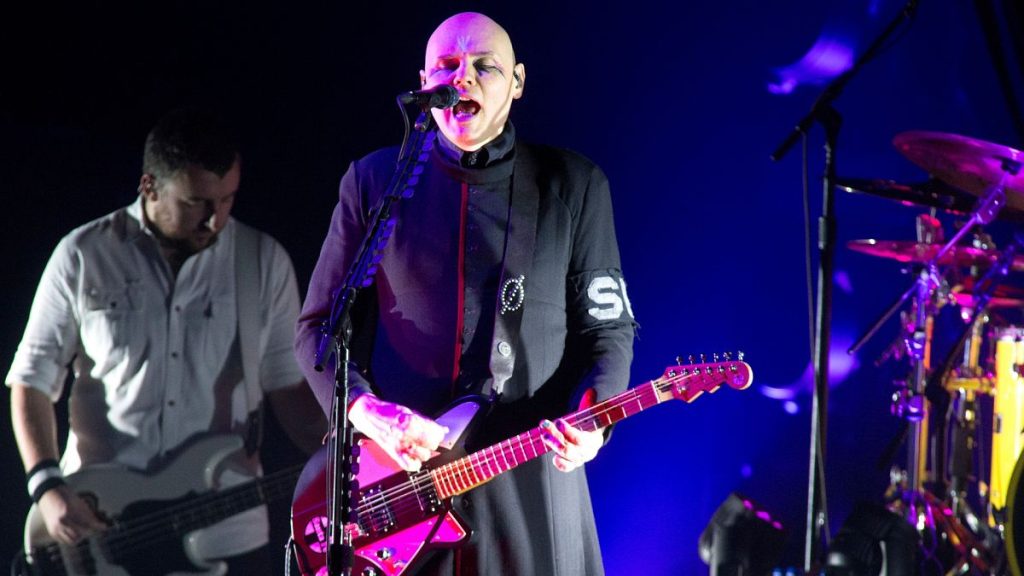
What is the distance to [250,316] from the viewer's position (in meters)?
3.96

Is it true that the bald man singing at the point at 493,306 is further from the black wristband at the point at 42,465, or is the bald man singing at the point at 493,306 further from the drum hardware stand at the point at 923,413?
the drum hardware stand at the point at 923,413

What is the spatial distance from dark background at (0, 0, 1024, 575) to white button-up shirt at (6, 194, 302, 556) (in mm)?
133

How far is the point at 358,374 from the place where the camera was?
268 centimetres

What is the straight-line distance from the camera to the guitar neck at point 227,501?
12.3ft

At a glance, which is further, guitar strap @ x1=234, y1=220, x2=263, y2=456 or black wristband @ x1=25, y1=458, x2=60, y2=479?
guitar strap @ x1=234, y1=220, x2=263, y2=456

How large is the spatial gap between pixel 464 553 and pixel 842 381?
2557 mm

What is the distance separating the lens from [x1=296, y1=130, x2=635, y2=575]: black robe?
2594 mm

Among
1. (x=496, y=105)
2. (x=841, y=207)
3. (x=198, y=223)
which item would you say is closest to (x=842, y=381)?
(x=841, y=207)

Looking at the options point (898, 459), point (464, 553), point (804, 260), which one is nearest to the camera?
point (464, 553)

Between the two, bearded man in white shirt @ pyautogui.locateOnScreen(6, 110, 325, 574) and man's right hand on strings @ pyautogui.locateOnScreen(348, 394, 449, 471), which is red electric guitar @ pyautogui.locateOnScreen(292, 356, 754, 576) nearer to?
man's right hand on strings @ pyautogui.locateOnScreen(348, 394, 449, 471)

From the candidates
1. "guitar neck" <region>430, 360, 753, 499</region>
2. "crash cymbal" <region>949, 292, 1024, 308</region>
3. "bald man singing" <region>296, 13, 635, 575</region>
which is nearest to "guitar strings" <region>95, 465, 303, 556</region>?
"bald man singing" <region>296, 13, 635, 575</region>

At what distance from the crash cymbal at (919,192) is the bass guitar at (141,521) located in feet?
8.56

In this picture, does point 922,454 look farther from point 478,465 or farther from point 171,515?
point 171,515

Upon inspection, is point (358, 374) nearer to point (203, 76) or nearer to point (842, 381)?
point (203, 76)
